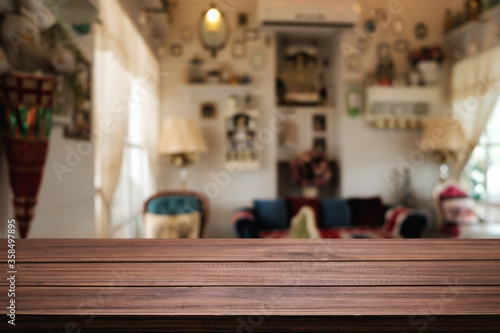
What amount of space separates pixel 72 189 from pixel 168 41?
336 cm

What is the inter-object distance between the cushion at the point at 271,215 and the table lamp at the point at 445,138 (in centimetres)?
185

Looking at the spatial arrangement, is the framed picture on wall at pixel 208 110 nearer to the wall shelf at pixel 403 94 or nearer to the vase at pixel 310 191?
the vase at pixel 310 191

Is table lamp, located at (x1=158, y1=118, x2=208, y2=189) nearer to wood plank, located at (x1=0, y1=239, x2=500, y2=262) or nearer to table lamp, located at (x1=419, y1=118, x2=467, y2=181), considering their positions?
table lamp, located at (x1=419, y1=118, x2=467, y2=181)

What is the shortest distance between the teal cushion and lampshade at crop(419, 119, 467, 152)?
276cm

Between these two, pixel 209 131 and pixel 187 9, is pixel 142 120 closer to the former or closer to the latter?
pixel 209 131

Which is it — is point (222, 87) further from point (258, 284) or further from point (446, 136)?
point (258, 284)

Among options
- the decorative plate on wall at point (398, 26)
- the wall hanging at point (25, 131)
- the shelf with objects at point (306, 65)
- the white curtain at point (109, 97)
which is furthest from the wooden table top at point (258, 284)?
the decorative plate on wall at point (398, 26)

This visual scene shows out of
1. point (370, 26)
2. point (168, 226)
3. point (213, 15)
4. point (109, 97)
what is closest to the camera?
point (213, 15)

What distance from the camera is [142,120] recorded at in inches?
156

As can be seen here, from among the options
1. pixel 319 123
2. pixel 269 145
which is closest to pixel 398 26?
pixel 319 123

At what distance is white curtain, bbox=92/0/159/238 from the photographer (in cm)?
251

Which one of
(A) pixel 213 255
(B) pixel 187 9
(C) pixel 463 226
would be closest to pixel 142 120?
(B) pixel 187 9

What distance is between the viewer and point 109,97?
266cm
